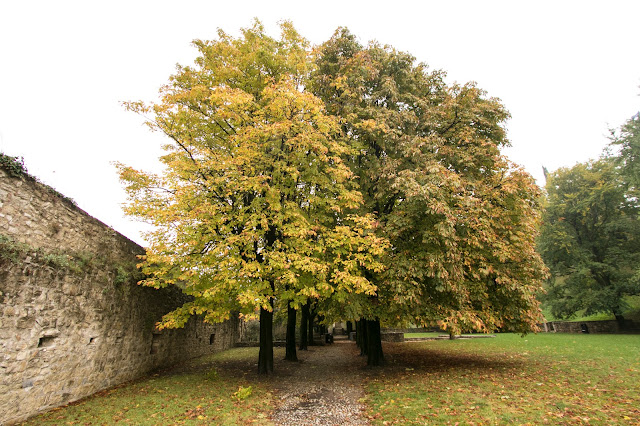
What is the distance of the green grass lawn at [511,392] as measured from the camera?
18.0ft

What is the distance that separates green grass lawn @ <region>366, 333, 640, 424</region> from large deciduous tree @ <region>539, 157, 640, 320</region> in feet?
50.4

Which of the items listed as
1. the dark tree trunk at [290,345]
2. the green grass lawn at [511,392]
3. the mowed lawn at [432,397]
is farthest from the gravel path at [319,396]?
the dark tree trunk at [290,345]

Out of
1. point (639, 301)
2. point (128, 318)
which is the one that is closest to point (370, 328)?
point (128, 318)

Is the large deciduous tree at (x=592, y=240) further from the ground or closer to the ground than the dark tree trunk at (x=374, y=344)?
further from the ground

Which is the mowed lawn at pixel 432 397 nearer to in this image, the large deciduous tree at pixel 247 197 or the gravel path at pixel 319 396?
the gravel path at pixel 319 396

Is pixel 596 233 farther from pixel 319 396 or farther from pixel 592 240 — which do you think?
pixel 319 396

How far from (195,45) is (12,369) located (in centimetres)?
1065

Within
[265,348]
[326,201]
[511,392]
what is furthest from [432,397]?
[326,201]

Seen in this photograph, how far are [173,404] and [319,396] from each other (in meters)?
3.55

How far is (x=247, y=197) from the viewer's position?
10016 mm

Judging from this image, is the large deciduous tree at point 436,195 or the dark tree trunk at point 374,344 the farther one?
the dark tree trunk at point 374,344

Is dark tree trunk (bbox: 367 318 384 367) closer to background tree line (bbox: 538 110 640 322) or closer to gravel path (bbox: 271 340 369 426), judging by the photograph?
gravel path (bbox: 271 340 369 426)

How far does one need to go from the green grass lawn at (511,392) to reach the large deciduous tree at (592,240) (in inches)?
605

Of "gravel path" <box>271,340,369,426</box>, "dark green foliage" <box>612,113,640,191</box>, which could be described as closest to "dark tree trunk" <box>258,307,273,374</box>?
"gravel path" <box>271,340,369,426</box>
